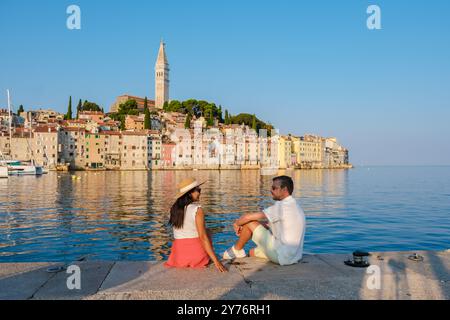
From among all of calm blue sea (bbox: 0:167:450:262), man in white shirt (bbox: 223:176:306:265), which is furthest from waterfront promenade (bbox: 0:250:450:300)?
calm blue sea (bbox: 0:167:450:262)

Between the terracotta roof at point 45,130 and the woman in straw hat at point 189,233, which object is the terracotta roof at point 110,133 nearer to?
the terracotta roof at point 45,130

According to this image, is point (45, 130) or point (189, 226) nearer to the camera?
point (189, 226)

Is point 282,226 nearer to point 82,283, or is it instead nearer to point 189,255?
point 189,255

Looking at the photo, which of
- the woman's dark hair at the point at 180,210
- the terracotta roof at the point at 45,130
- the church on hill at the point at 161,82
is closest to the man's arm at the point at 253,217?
the woman's dark hair at the point at 180,210

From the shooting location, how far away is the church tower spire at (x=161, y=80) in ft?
515

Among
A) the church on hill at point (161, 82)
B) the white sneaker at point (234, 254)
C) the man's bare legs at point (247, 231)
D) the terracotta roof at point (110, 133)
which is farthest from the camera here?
the church on hill at point (161, 82)

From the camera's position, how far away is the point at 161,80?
157000 mm

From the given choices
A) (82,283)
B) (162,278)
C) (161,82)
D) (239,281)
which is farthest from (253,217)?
(161,82)

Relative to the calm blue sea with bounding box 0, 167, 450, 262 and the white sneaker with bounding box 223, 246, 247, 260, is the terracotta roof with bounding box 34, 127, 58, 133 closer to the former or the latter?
the calm blue sea with bounding box 0, 167, 450, 262

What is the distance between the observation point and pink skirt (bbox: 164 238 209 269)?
231 inches

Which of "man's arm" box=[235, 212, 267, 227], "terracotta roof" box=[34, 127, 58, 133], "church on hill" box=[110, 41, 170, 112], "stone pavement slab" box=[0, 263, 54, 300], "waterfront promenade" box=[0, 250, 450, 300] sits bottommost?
"waterfront promenade" box=[0, 250, 450, 300]

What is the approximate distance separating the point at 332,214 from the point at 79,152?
85151 mm

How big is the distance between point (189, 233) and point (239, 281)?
1138 millimetres

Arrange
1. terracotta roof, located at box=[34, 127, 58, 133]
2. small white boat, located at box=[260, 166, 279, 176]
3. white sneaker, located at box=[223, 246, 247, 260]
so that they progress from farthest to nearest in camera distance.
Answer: small white boat, located at box=[260, 166, 279, 176]
terracotta roof, located at box=[34, 127, 58, 133]
white sneaker, located at box=[223, 246, 247, 260]
